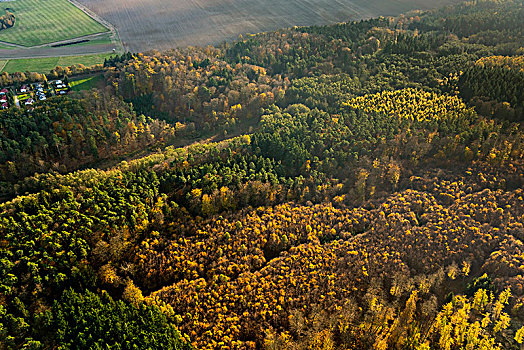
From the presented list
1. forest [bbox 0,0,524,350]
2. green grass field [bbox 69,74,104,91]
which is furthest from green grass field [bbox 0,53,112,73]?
green grass field [bbox 69,74,104,91]

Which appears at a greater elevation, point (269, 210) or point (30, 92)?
point (30, 92)

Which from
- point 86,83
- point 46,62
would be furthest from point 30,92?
point 46,62

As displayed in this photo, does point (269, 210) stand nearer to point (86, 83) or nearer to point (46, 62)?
point (86, 83)

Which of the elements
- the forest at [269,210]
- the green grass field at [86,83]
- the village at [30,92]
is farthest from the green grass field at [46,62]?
the village at [30,92]

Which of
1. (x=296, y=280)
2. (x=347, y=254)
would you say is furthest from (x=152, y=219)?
(x=347, y=254)

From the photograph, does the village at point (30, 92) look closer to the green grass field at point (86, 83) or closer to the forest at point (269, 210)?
the green grass field at point (86, 83)
